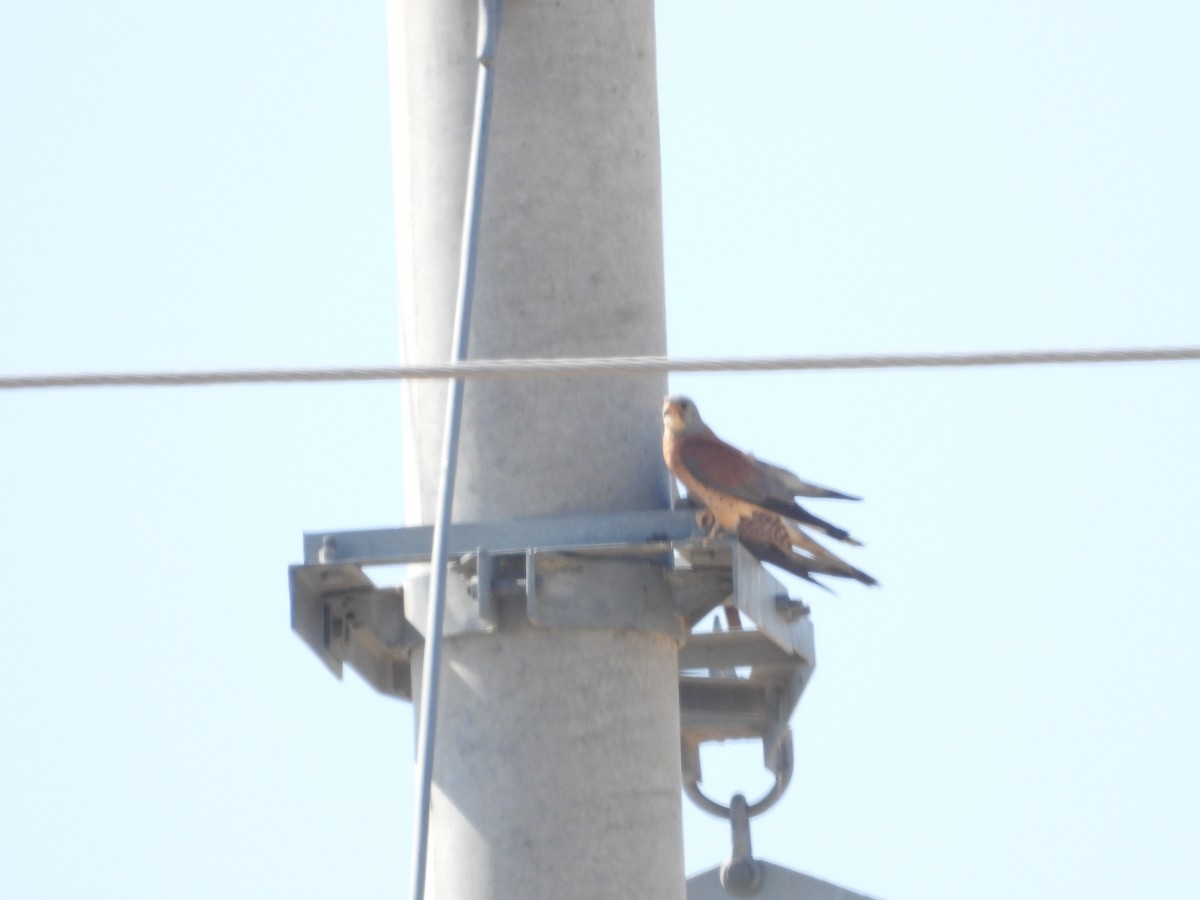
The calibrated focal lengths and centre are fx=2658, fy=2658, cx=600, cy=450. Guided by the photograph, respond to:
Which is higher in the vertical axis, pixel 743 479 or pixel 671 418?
pixel 671 418

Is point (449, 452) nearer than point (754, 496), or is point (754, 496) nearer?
point (449, 452)

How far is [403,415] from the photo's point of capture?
6207 millimetres

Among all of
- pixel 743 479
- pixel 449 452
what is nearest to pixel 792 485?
pixel 743 479

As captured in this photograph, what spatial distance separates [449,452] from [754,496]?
1434 mm

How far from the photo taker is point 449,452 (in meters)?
5.71

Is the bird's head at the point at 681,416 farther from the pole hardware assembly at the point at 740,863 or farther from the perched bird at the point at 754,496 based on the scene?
the pole hardware assembly at the point at 740,863

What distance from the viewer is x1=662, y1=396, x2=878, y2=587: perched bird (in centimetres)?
657

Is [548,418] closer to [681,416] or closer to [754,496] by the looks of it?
[681,416]

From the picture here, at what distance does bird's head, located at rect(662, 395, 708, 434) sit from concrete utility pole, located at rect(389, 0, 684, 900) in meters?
0.08

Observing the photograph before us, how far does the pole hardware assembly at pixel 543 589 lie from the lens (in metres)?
5.80

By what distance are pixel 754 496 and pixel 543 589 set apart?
1297 millimetres

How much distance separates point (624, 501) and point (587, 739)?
638mm

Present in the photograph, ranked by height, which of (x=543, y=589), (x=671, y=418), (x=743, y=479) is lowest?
(x=543, y=589)

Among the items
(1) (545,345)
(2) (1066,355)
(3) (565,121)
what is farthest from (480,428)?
(2) (1066,355)
